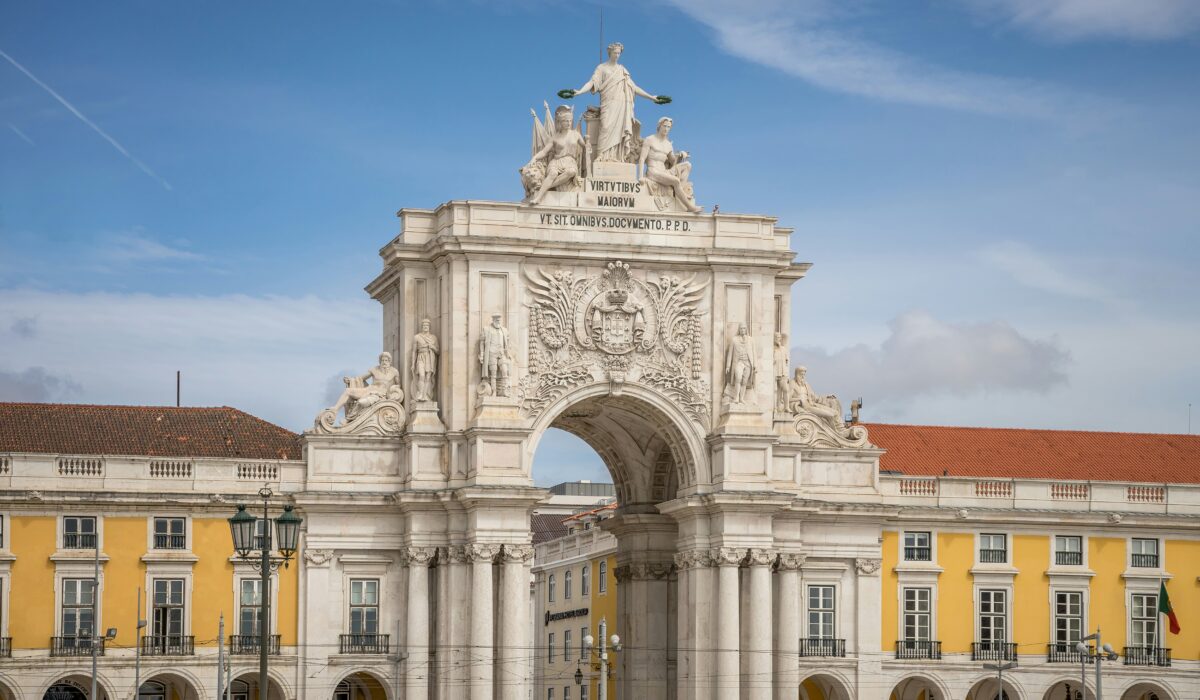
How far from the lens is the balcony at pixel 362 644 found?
76.1m

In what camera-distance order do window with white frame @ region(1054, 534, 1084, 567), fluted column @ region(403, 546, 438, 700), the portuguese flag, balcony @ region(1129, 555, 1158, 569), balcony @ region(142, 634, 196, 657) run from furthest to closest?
balcony @ region(1129, 555, 1158, 569)
window with white frame @ region(1054, 534, 1084, 567)
the portuguese flag
fluted column @ region(403, 546, 438, 700)
balcony @ region(142, 634, 196, 657)

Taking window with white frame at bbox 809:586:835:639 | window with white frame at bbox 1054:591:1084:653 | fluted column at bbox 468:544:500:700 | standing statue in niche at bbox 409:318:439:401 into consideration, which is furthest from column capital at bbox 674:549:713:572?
window with white frame at bbox 1054:591:1084:653

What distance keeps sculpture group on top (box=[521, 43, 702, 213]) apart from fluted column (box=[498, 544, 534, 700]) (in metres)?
11.4

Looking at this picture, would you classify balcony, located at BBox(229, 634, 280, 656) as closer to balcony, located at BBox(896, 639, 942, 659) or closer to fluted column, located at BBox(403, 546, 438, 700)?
fluted column, located at BBox(403, 546, 438, 700)

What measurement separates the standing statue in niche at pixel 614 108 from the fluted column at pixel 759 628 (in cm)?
1356

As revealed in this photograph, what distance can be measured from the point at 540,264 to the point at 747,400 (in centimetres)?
786

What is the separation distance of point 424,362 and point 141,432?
11.0 meters

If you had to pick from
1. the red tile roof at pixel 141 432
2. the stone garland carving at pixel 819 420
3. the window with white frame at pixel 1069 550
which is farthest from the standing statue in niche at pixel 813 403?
the red tile roof at pixel 141 432

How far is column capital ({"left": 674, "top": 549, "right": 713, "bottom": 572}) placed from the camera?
7769 cm

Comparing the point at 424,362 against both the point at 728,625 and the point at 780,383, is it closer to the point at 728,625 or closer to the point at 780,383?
the point at 780,383

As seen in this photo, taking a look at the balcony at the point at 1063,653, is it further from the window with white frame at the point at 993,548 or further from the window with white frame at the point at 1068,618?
the window with white frame at the point at 993,548

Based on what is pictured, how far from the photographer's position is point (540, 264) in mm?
77562

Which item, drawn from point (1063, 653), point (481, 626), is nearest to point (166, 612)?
point (481, 626)

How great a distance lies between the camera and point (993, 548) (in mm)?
82375
